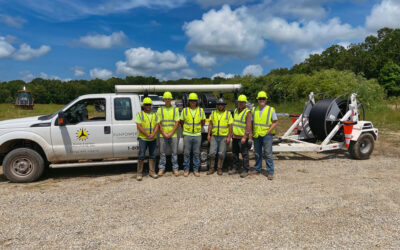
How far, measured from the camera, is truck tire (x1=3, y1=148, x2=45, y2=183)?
5984 millimetres

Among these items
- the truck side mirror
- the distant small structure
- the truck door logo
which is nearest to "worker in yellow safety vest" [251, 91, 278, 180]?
the truck door logo

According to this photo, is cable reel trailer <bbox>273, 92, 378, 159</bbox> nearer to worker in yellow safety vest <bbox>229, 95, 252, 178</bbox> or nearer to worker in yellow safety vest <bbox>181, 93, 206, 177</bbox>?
worker in yellow safety vest <bbox>229, 95, 252, 178</bbox>

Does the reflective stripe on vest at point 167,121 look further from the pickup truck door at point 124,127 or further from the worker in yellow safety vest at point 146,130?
the pickup truck door at point 124,127

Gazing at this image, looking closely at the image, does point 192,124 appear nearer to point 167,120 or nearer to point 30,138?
point 167,120

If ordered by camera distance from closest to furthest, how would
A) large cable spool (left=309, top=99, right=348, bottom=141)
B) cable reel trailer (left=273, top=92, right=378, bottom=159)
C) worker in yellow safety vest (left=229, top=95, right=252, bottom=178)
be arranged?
1. worker in yellow safety vest (left=229, top=95, right=252, bottom=178)
2. cable reel trailer (left=273, top=92, right=378, bottom=159)
3. large cable spool (left=309, top=99, right=348, bottom=141)

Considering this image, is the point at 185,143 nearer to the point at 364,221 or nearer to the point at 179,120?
the point at 179,120

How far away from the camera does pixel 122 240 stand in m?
3.72

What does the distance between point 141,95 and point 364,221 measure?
5267 mm

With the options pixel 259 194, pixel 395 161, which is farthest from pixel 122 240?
pixel 395 161

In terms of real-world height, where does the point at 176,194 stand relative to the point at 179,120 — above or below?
below

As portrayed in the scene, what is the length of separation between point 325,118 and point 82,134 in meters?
6.72

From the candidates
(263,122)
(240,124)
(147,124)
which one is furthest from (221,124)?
(147,124)

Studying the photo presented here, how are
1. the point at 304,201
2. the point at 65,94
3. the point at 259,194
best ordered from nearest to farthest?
the point at 304,201 < the point at 259,194 < the point at 65,94

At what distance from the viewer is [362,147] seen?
27.4ft
